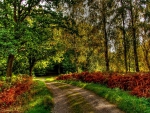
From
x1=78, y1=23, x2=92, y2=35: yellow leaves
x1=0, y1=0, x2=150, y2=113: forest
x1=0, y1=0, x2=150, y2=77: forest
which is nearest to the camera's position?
x1=0, y1=0, x2=150, y2=113: forest

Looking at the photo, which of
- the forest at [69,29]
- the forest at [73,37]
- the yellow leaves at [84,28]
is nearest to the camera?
the forest at [73,37]

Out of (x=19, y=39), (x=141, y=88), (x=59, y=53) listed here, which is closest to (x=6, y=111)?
(x=141, y=88)

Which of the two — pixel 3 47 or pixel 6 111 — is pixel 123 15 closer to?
pixel 3 47

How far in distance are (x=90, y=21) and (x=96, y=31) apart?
1.98 meters

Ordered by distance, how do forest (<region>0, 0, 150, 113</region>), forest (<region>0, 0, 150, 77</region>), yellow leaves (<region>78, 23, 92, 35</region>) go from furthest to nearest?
1. yellow leaves (<region>78, 23, 92, 35</region>)
2. forest (<region>0, 0, 150, 77</region>)
3. forest (<region>0, 0, 150, 113</region>)

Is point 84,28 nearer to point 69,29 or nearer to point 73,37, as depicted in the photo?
point 73,37

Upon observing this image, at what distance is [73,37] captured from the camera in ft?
142

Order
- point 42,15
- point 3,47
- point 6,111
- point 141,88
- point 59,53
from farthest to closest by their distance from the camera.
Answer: point 59,53, point 42,15, point 3,47, point 141,88, point 6,111

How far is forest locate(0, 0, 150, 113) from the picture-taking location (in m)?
21.6

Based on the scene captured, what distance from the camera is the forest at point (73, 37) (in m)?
21.6

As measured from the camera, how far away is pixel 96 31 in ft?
114

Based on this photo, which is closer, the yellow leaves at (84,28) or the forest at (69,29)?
the forest at (69,29)

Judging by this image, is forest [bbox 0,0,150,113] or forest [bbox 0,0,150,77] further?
forest [bbox 0,0,150,77]

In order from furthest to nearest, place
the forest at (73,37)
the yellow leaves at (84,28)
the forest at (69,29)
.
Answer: the yellow leaves at (84,28) → the forest at (69,29) → the forest at (73,37)
